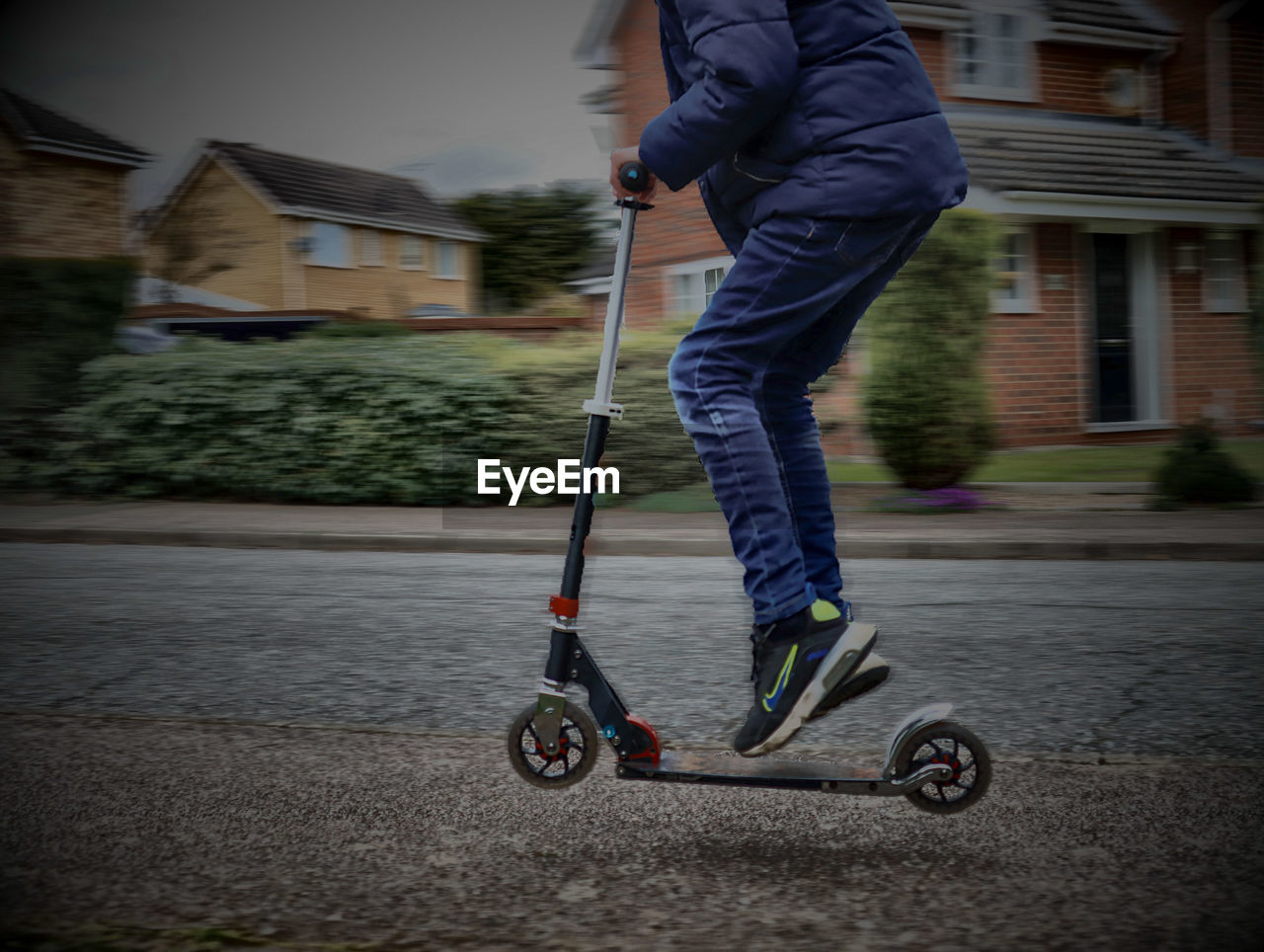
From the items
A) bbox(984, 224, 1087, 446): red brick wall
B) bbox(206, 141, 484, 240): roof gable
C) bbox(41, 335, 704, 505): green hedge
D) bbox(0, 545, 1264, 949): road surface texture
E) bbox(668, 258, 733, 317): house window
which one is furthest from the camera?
bbox(206, 141, 484, 240): roof gable

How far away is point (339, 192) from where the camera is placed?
43.2 m

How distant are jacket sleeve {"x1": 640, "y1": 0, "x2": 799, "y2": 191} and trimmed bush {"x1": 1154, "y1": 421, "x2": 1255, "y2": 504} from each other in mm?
9383

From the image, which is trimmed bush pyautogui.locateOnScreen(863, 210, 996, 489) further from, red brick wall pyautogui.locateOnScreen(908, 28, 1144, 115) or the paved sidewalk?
red brick wall pyautogui.locateOnScreen(908, 28, 1144, 115)

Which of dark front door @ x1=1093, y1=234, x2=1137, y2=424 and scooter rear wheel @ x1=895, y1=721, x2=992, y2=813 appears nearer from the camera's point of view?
scooter rear wheel @ x1=895, y1=721, x2=992, y2=813

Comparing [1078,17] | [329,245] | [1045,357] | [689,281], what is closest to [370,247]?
[329,245]

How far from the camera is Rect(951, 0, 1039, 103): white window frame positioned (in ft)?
59.0

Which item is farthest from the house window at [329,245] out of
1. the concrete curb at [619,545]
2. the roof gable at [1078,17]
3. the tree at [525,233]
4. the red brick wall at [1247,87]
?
the concrete curb at [619,545]

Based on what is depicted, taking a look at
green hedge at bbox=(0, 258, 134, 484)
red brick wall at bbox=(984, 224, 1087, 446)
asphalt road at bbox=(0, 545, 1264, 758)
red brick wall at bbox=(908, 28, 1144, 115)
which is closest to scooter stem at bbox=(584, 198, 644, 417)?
asphalt road at bbox=(0, 545, 1264, 758)

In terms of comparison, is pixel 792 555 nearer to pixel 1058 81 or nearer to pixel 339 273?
pixel 1058 81

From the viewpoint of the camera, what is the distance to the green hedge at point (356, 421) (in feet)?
39.2

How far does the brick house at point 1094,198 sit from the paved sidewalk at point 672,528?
14.1 ft

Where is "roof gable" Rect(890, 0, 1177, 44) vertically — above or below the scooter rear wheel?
above

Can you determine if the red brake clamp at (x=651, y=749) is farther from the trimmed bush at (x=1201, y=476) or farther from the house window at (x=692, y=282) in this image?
the house window at (x=692, y=282)

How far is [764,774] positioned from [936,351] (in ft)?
29.2
